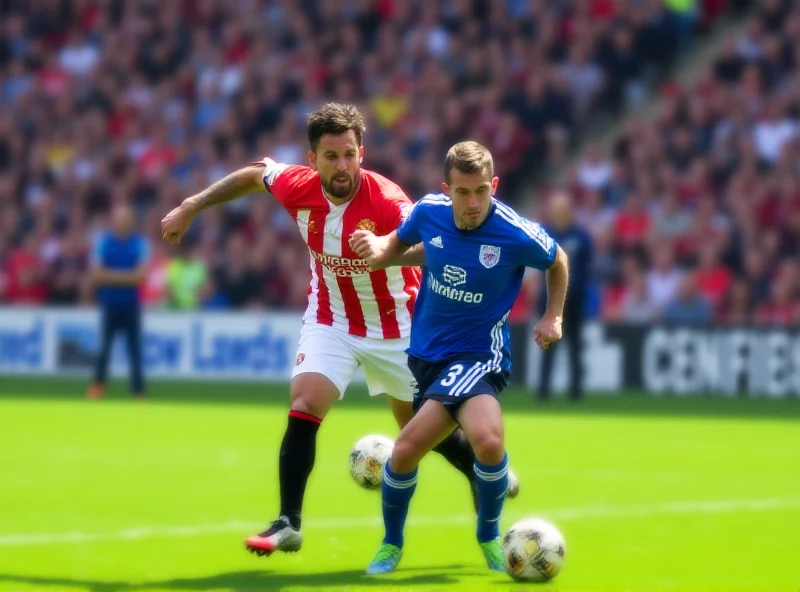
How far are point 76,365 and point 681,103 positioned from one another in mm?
9524

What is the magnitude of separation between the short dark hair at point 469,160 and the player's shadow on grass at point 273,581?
182 cm

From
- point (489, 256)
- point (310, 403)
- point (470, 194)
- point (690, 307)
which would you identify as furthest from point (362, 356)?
point (690, 307)

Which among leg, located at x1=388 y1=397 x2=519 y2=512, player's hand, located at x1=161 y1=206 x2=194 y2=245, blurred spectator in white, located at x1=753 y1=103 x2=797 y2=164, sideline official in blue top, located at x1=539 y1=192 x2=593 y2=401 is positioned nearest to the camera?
player's hand, located at x1=161 y1=206 x2=194 y2=245

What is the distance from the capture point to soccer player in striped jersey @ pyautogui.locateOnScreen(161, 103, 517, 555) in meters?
6.96

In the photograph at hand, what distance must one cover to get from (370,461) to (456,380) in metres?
1.24

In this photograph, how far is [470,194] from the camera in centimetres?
647

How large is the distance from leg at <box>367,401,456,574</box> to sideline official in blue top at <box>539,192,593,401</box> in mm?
10009

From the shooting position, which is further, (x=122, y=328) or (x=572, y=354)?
(x=572, y=354)

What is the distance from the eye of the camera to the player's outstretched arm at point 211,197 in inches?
284

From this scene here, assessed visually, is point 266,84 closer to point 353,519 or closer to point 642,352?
point 642,352

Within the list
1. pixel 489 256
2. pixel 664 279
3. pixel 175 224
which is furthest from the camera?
pixel 664 279

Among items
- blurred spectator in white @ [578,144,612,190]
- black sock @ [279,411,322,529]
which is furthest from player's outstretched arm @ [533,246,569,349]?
blurred spectator in white @ [578,144,612,190]

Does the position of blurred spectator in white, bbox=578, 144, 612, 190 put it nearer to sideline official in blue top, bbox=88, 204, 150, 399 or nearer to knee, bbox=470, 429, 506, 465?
sideline official in blue top, bbox=88, 204, 150, 399

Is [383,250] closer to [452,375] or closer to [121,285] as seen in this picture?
[452,375]
